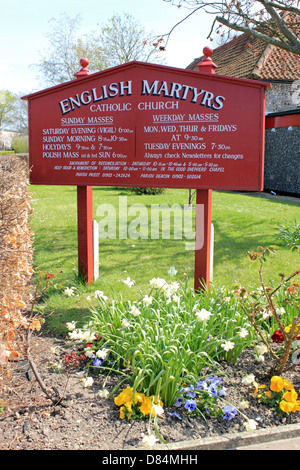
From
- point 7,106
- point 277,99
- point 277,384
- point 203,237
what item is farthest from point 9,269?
point 7,106

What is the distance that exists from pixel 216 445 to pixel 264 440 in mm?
329

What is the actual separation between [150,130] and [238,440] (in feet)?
10.3

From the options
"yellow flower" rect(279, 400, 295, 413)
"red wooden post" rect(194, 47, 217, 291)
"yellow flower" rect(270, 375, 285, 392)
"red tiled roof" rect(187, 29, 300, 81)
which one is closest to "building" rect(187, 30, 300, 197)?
"red tiled roof" rect(187, 29, 300, 81)

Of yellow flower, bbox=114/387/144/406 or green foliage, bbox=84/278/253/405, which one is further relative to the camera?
green foliage, bbox=84/278/253/405

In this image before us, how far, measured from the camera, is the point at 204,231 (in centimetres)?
470

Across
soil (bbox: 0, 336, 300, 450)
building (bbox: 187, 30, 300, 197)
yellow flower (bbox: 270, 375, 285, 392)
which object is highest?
building (bbox: 187, 30, 300, 197)

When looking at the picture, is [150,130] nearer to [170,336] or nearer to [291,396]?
[170,336]

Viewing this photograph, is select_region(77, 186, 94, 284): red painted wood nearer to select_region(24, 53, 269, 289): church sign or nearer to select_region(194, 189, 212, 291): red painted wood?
select_region(24, 53, 269, 289): church sign

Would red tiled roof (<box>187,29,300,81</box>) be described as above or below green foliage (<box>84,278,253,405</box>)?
above

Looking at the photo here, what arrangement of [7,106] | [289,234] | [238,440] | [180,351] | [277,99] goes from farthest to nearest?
1. [7,106]
2. [277,99]
3. [289,234]
4. [180,351]
5. [238,440]

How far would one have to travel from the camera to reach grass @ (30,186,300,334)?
5.02m

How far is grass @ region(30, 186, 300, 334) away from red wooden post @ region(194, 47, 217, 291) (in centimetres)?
72

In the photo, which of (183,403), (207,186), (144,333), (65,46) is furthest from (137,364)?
(65,46)

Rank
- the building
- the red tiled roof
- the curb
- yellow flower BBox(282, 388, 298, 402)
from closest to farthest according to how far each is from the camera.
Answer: the curb
yellow flower BBox(282, 388, 298, 402)
the building
the red tiled roof
